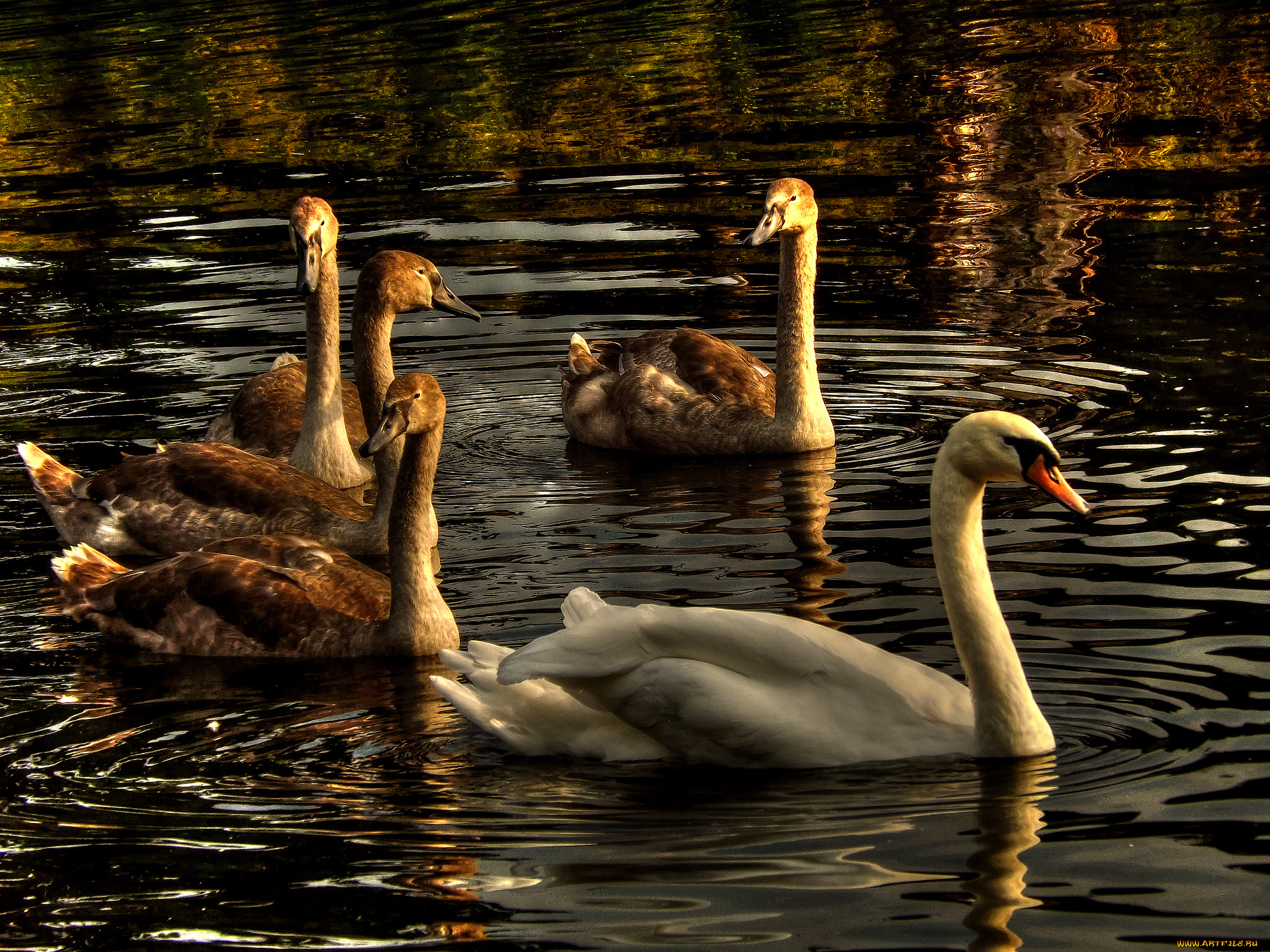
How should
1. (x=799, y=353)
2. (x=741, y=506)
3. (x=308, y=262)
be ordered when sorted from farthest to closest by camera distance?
(x=799, y=353)
(x=308, y=262)
(x=741, y=506)

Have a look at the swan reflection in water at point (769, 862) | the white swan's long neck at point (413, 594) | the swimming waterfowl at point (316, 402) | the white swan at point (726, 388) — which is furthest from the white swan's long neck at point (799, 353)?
the swan reflection in water at point (769, 862)

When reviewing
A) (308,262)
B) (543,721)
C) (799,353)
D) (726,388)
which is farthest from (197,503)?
(543,721)

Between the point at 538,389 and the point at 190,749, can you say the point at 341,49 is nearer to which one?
the point at 538,389

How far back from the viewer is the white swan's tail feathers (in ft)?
23.8

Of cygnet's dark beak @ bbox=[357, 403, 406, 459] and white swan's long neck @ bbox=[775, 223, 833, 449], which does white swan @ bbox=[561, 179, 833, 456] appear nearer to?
white swan's long neck @ bbox=[775, 223, 833, 449]

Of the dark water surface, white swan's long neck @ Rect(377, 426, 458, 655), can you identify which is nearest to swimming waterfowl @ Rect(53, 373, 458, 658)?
white swan's long neck @ Rect(377, 426, 458, 655)

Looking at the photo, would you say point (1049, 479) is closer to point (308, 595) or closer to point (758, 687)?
point (758, 687)

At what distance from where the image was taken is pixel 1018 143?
786 inches

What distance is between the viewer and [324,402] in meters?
11.3

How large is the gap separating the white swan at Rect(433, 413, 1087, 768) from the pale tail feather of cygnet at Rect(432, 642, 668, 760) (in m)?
0.01

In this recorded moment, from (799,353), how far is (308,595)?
13.0ft

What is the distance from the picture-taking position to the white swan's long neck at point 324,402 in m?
11.3

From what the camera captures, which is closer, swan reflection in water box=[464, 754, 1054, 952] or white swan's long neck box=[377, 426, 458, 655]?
swan reflection in water box=[464, 754, 1054, 952]

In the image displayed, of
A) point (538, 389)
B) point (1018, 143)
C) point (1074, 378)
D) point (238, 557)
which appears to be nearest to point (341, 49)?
point (1018, 143)
